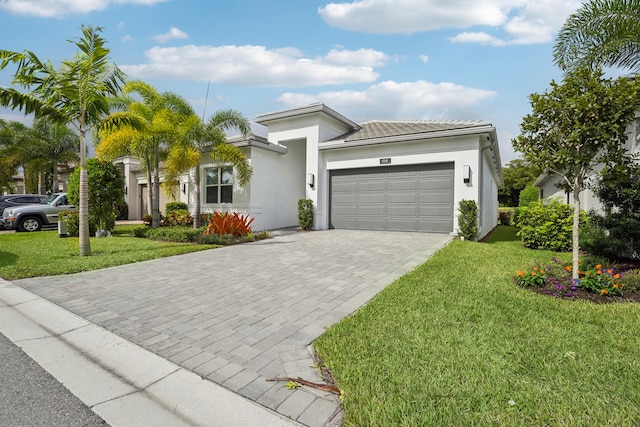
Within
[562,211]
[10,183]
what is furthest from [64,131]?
[562,211]

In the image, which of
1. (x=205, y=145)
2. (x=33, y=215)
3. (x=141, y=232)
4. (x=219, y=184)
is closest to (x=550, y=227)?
(x=205, y=145)

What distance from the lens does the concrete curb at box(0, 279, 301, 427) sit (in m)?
1.96

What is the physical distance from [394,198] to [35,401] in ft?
36.4

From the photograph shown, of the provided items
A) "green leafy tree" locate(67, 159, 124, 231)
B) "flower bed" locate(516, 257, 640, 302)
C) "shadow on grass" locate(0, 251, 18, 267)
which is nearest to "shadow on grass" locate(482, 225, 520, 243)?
"flower bed" locate(516, 257, 640, 302)

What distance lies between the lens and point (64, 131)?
2052cm

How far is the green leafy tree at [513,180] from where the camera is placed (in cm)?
3712

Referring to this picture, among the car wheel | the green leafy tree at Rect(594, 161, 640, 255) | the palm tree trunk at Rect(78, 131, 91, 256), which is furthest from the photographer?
the car wheel

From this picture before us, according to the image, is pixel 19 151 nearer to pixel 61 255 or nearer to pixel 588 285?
pixel 61 255

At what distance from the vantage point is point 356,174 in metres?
12.8

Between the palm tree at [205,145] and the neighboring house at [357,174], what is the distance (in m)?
0.90

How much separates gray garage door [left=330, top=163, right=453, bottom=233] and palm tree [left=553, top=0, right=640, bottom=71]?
14.7 feet

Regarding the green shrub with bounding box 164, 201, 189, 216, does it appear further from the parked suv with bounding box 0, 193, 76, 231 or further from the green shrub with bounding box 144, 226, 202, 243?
the green shrub with bounding box 144, 226, 202, 243

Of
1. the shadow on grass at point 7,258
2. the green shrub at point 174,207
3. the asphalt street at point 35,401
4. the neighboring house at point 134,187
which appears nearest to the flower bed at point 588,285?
the asphalt street at point 35,401

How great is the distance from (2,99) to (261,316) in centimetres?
813
